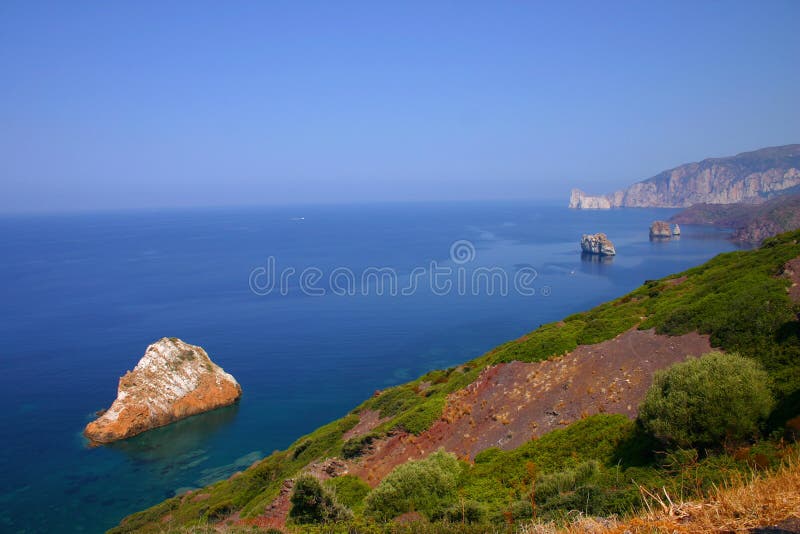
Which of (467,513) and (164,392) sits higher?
(467,513)

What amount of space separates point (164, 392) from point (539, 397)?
143ft

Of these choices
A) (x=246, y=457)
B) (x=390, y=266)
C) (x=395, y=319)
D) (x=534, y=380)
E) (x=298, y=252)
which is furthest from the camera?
(x=298, y=252)

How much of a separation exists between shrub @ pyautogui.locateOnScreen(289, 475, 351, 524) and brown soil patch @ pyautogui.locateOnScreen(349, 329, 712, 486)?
18.1ft

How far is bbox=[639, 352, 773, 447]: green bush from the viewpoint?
903 centimetres

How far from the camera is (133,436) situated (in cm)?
4419

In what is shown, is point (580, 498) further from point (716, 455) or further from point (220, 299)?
point (220, 299)

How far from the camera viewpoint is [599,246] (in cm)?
11856

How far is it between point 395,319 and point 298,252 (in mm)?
71503

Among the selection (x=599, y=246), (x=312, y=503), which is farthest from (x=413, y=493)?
(x=599, y=246)

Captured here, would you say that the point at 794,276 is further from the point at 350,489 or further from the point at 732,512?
the point at 350,489

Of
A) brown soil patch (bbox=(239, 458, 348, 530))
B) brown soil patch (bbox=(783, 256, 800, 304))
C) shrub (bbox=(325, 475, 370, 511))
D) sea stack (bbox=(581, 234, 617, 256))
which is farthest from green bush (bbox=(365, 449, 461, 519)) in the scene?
sea stack (bbox=(581, 234, 617, 256))

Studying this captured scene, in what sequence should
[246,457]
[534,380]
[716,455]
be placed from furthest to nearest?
[246,457]
[534,380]
[716,455]

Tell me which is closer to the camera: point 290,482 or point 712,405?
point 712,405

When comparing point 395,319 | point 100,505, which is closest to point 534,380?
point 100,505
